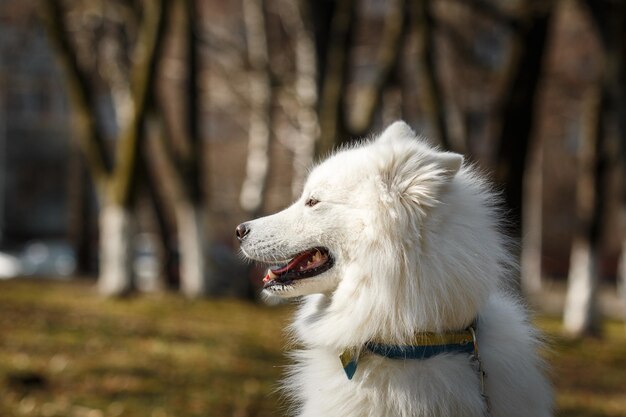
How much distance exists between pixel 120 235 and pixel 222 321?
2600 millimetres

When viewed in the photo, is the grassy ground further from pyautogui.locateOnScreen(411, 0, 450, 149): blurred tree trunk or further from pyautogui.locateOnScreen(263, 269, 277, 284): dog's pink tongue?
pyautogui.locateOnScreen(411, 0, 450, 149): blurred tree trunk

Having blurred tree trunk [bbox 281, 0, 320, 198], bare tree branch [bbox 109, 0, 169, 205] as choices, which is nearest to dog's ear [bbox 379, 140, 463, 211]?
bare tree branch [bbox 109, 0, 169, 205]

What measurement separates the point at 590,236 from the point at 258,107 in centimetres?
880

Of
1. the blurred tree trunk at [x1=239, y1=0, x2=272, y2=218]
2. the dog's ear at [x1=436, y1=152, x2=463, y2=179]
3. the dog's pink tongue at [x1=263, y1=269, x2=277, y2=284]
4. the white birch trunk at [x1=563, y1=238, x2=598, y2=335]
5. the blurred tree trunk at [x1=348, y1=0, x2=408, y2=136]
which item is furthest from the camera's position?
the blurred tree trunk at [x1=239, y1=0, x2=272, y2=218]

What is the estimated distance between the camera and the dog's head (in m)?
3.60

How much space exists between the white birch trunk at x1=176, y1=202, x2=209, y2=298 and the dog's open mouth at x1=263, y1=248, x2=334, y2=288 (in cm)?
1113

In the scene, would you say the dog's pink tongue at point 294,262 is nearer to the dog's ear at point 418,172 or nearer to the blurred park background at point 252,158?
the dog's ear at point 418,172

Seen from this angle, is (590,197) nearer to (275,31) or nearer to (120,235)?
(120,235)

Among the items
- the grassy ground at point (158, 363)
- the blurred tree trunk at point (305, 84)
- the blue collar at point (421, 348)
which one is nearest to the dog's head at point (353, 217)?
the blue collar at point (421, 348)

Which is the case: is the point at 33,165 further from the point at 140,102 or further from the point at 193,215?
the point at 140,102

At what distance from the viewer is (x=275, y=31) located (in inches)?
971

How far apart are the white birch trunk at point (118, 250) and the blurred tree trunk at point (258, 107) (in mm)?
4040

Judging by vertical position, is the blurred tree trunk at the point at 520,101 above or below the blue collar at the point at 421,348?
above

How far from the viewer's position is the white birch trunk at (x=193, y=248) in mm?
15047
